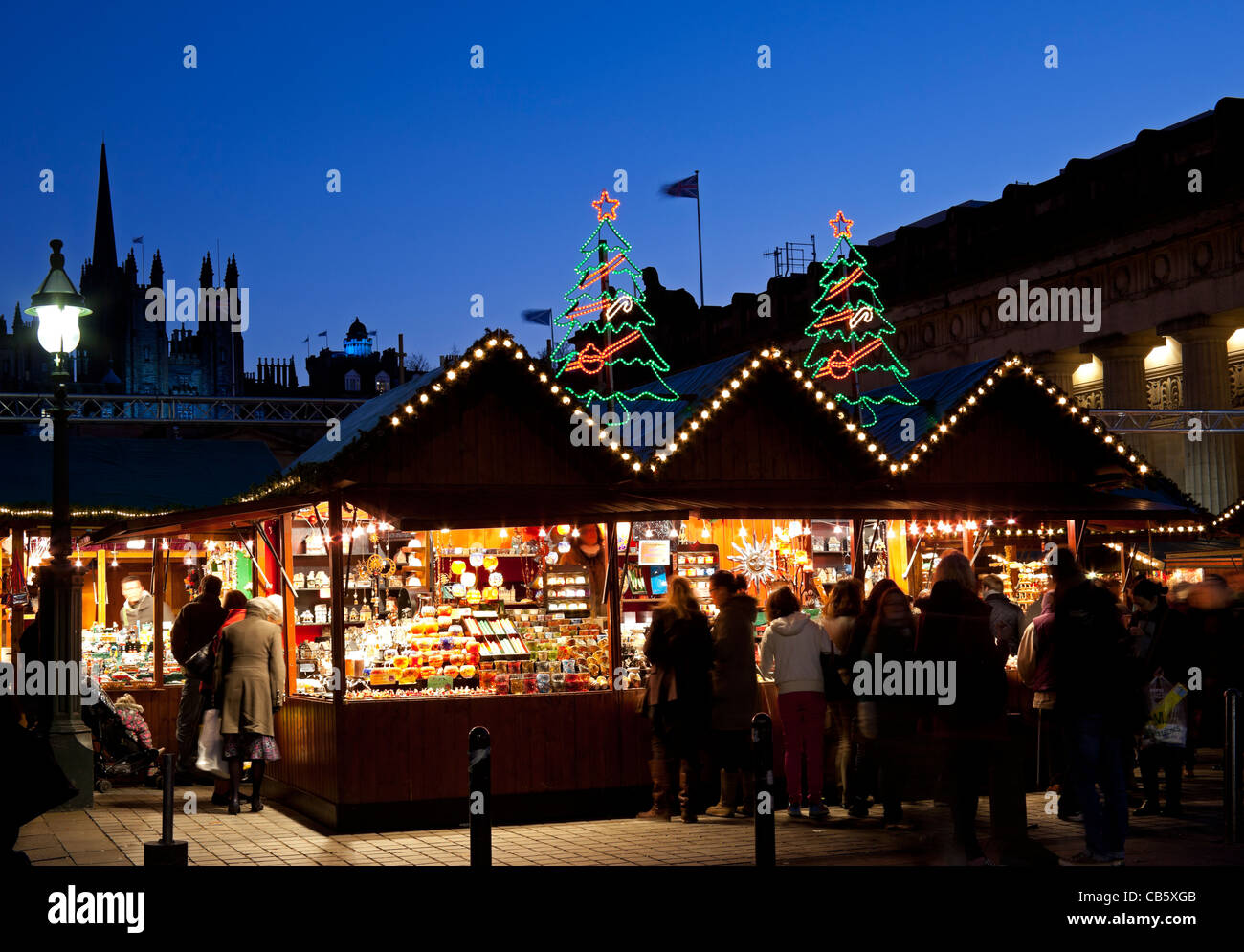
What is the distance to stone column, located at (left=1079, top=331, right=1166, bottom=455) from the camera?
3600cm

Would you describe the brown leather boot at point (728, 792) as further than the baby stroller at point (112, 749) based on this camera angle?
No

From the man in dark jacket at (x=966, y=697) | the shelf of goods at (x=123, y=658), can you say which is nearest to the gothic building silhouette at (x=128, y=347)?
the shelf of goods at (x=123, y=658)

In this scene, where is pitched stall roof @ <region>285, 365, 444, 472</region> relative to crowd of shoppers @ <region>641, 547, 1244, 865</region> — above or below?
above

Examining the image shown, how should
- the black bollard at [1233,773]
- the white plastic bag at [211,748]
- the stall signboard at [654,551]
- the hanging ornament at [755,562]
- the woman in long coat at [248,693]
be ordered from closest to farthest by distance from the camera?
the black bollard at [1233,773], the woman in long coat at [248,693], the white plastic bag at [211,748], the stall signboard at [654,551], the hanging ornament at [755,562]

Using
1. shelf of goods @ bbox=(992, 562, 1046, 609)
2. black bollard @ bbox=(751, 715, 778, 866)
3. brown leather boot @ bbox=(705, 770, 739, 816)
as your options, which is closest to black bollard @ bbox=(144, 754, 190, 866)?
black bollard @ bbox=(751, 715, 778, 866)

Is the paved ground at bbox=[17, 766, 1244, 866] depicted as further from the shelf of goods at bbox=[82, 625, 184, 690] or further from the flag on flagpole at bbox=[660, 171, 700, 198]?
the flag on flagpole at bbox=[660, 171, 700, 198]

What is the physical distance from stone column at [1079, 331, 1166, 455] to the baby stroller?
27.2 meters

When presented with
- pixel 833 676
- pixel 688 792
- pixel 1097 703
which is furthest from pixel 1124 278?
pixel 1097 703

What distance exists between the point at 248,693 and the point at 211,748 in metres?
0.68

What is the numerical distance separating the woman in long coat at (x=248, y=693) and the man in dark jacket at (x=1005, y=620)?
694cm

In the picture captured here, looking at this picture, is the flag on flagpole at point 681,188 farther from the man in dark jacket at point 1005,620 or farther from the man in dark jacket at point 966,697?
the man in dark jacket at point 966,697

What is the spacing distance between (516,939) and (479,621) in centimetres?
757

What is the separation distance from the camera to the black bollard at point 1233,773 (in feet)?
35.4

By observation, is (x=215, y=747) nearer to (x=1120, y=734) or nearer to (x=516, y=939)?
(x=516, y=939)
